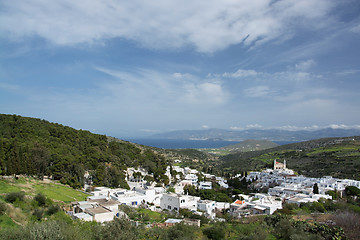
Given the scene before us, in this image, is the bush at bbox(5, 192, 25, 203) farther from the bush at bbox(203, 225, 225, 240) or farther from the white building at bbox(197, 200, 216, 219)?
the white building at bbox(197, 200, 216, 219)

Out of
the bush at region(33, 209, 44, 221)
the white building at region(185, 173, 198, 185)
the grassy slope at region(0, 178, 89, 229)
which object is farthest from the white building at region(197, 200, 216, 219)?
the bush at region(33, 209, 44, 221)

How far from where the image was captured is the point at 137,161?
45000 mm

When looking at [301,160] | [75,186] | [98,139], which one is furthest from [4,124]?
[301,160]

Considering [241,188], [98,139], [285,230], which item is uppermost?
[98,139]

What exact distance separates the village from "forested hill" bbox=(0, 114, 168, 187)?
229cm

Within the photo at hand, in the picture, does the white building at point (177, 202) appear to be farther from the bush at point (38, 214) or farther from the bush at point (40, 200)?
the bush at point (38, 214)

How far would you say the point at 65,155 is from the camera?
110 feet

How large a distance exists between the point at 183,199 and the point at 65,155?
55.1 feet

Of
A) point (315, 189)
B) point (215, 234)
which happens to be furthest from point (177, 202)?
point (315, 189)

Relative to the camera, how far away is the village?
20750mm

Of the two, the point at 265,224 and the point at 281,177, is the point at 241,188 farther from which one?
the point at 265,224

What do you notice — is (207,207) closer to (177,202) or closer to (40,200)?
(177,202)

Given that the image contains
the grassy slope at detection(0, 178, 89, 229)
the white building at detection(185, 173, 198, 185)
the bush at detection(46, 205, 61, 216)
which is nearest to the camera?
the grassy slope at detection(0, 178, 89, 229)

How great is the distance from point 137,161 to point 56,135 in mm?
14000
